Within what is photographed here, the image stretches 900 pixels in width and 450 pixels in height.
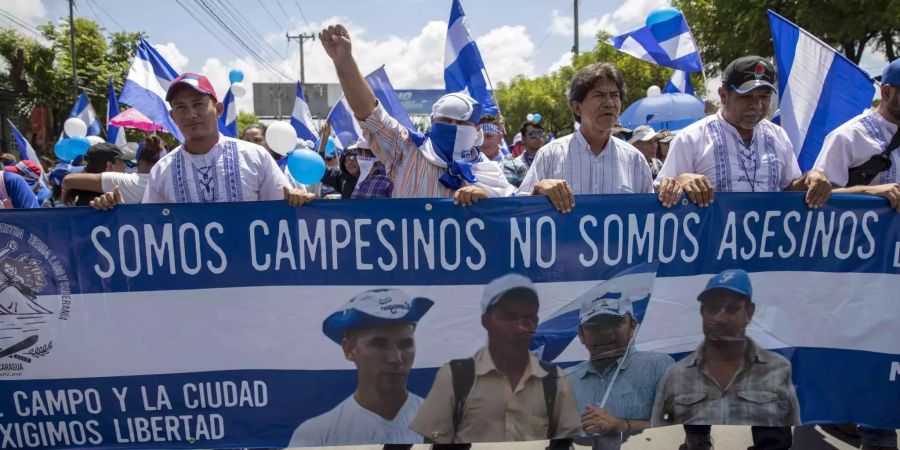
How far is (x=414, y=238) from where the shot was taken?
2.46 meters

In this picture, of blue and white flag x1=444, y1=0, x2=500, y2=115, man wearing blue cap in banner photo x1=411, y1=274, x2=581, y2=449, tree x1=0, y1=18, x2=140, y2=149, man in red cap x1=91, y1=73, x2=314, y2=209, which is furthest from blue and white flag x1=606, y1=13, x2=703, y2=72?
tree x1=0, y1=18, x2=140, y2=149

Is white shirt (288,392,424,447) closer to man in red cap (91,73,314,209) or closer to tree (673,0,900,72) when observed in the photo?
man in red cap (91,73,314,209)

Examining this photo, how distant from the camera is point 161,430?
2469 millimetres

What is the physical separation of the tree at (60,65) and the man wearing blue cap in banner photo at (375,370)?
2984cm

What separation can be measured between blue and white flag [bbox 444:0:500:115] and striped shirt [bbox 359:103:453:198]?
46.0 inches

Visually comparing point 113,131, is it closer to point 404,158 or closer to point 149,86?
point 149,86

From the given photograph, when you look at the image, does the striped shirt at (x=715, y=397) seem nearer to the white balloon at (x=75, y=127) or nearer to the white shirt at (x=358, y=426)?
the white shirt at (x=358, y=426)

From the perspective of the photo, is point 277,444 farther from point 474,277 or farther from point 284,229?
point 474,277

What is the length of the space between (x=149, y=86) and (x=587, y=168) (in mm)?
4001

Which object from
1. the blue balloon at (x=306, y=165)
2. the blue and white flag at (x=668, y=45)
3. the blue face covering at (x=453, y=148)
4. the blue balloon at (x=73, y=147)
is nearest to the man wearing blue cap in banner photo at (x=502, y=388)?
the blue face covering at (x=453, y=148)

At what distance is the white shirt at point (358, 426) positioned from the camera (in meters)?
2.51

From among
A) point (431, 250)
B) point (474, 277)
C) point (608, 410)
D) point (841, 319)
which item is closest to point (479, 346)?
point (474, 277)

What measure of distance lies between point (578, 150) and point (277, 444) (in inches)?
71.2

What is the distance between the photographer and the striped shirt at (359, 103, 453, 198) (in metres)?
2.78
